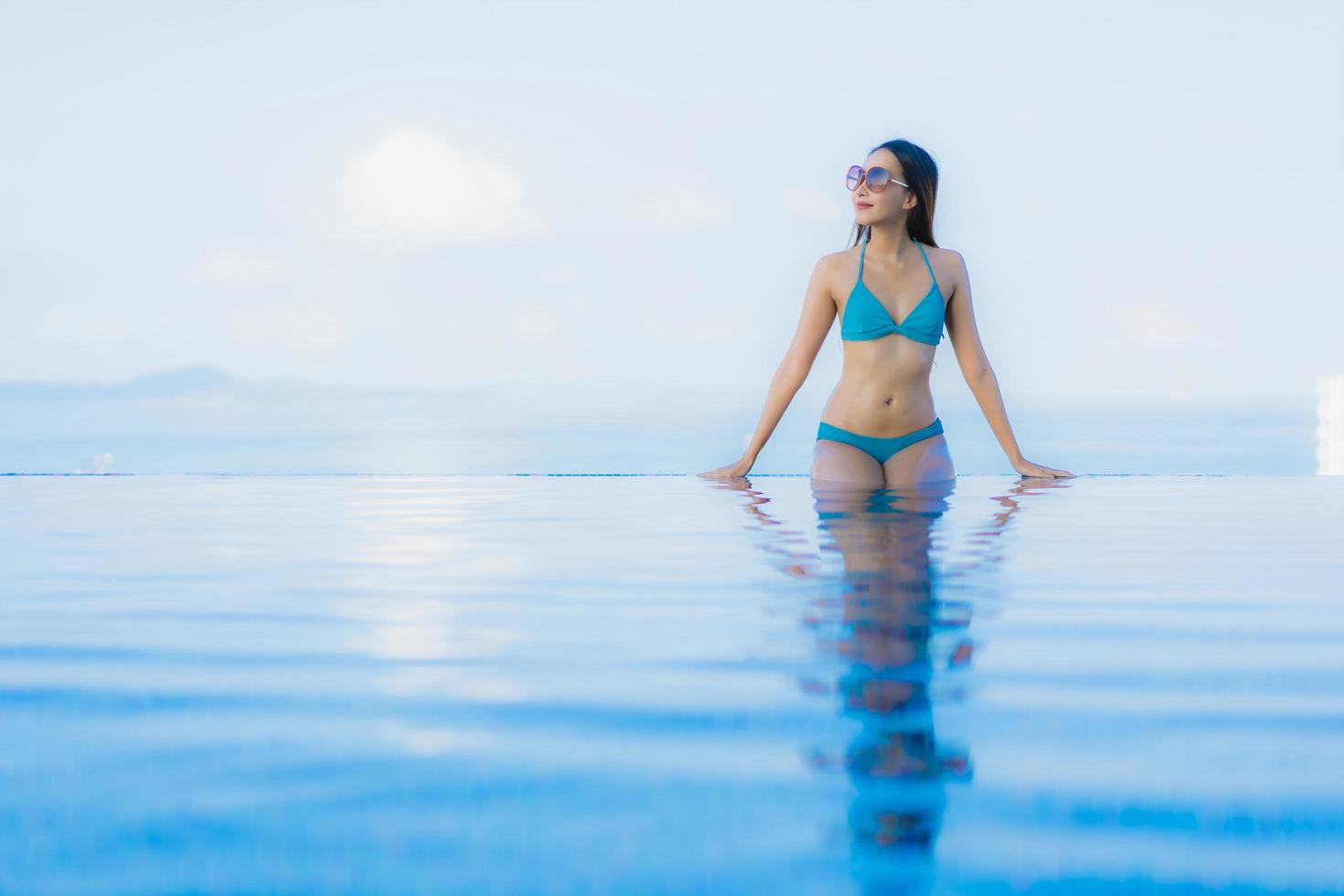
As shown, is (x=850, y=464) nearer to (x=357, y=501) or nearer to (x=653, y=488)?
(x=653, y=488)

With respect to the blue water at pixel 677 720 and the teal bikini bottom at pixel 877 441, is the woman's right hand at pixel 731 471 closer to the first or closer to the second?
the teal bikini bottom at pixel 877 441

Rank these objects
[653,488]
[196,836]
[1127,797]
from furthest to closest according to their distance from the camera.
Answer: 1. [653,488]
2. [1127,797]
3. [196,836]

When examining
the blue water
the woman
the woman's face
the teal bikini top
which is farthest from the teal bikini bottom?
the blue water

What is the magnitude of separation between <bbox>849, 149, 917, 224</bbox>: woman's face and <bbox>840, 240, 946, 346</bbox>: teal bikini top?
29 centimetres

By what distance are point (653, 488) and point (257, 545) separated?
120 inches

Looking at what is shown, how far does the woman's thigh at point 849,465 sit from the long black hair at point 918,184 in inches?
37.7

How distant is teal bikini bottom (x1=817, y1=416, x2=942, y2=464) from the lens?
6129mm

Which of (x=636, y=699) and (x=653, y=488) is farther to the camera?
(x=653, y=488)

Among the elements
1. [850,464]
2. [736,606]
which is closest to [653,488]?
[850,464]

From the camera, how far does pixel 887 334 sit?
6008mm

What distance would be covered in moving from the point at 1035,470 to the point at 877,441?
1.14 metres

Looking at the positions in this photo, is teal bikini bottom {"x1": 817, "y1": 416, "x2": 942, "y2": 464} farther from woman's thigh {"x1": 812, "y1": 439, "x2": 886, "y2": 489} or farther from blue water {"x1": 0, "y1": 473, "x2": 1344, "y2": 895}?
blue water {"x1": 0, "y1": 473, "x2": 1344, "y2": 895}

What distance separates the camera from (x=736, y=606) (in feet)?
8.20

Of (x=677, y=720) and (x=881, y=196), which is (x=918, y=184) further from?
(x=677, y=720)
